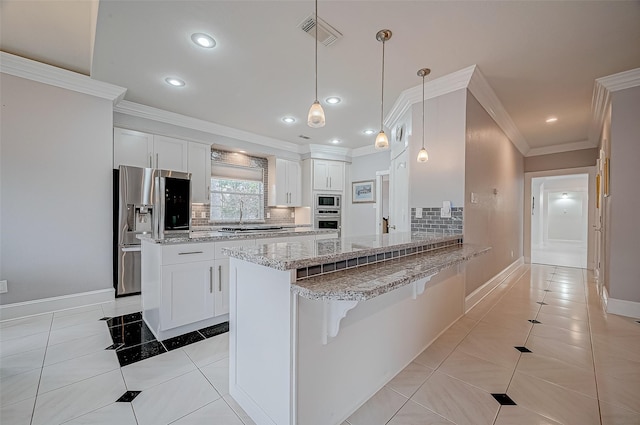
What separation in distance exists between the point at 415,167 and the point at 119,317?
12.6 ft

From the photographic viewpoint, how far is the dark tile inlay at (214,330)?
8.09ft

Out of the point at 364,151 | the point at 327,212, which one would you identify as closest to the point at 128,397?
the point at 327,212

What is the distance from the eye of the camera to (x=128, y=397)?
5.26 feet

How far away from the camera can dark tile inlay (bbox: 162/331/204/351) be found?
2244 millimetres

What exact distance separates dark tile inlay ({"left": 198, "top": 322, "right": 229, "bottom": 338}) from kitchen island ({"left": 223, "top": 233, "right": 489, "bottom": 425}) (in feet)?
3.21

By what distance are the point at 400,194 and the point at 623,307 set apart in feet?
9.12

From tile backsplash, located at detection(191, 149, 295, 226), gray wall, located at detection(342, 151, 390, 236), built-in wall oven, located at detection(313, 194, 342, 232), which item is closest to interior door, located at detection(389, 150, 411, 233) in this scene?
gray wall, located at detection(342, 151, 390, 236)

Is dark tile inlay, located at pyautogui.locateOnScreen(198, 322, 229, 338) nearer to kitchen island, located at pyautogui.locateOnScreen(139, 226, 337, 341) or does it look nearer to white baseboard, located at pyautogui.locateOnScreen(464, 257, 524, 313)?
kitchen island, located at pyautogui.locateOnScreen(139, 226, 337, 341)

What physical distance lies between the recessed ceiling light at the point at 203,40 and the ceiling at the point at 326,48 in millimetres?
57

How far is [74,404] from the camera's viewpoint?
155cm

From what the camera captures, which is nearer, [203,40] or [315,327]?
[315,327]

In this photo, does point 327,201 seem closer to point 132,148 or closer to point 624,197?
point 132,148

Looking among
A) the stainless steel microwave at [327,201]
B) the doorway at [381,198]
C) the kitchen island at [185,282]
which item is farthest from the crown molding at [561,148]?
the kitchen island at [185,282]

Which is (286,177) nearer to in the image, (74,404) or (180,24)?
(180,24)
